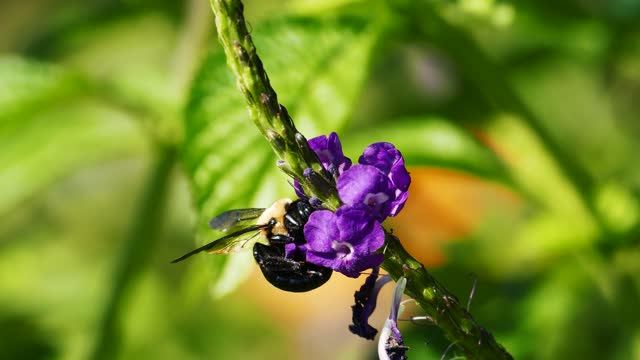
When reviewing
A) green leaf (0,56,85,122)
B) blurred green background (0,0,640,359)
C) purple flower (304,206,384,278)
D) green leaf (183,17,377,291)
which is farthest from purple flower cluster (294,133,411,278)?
green leaf (0,56,85,122)

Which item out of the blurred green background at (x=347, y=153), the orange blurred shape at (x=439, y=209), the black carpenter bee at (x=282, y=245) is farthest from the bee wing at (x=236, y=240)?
the orange blurred shape at (x=439, y=209)

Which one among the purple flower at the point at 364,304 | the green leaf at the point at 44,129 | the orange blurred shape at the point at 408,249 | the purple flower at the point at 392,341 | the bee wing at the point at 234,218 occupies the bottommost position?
the orange blurred shape at the point at 408,249

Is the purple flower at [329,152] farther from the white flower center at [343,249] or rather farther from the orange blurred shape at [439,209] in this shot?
the orange blurred shape at [439,209]

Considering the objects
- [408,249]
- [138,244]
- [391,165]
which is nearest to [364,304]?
[391,165]

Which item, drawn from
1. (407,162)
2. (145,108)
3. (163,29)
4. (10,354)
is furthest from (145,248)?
(163,29)

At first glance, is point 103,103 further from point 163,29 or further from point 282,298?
point 163,29

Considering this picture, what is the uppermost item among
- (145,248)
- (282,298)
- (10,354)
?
(145,248)

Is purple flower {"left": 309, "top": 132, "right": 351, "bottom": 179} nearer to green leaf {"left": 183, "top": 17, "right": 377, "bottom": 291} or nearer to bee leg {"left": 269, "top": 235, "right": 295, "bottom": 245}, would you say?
bee leg {"left": 269, "top": 235, "right": 295, "bottom": 245}
